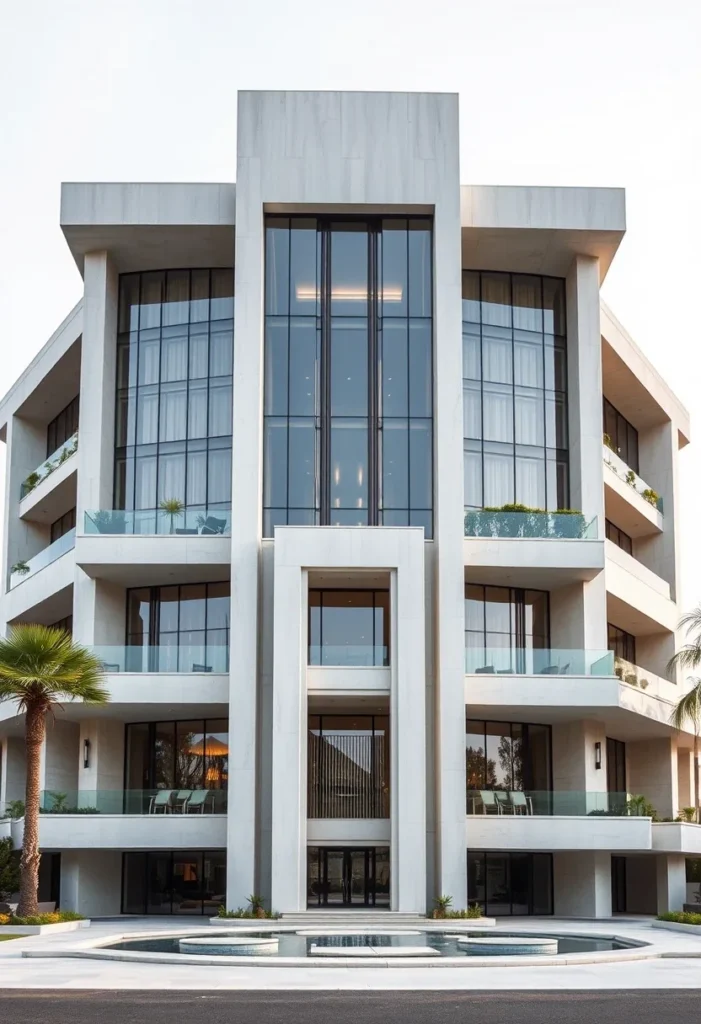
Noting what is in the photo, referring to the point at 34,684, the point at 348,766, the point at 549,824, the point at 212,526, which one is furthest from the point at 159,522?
the point at 549,824

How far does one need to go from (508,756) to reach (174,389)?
16405mm

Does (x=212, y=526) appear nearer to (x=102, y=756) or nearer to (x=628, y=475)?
(x=102, y=756)

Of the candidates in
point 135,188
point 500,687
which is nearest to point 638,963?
point 500,687

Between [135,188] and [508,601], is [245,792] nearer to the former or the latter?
[508,601]

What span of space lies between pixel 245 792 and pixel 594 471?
1520 centimetres

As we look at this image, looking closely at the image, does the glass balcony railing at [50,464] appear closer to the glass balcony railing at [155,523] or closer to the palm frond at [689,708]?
the glass balcony railing at [155,523]

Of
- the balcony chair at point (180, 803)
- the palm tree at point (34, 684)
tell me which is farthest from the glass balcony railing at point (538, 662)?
the palm tree at point (34, 684)

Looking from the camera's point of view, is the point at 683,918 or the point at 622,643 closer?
the point at 683,918

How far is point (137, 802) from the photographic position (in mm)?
39656

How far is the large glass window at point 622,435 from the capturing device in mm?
53781

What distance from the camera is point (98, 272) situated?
44156 mm

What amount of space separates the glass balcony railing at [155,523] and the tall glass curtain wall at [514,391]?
8.37 meters

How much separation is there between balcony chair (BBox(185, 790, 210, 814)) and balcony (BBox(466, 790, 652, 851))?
7.84m

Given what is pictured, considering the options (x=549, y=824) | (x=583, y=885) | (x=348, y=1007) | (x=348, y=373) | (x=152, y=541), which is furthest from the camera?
(x=348, y=373)
